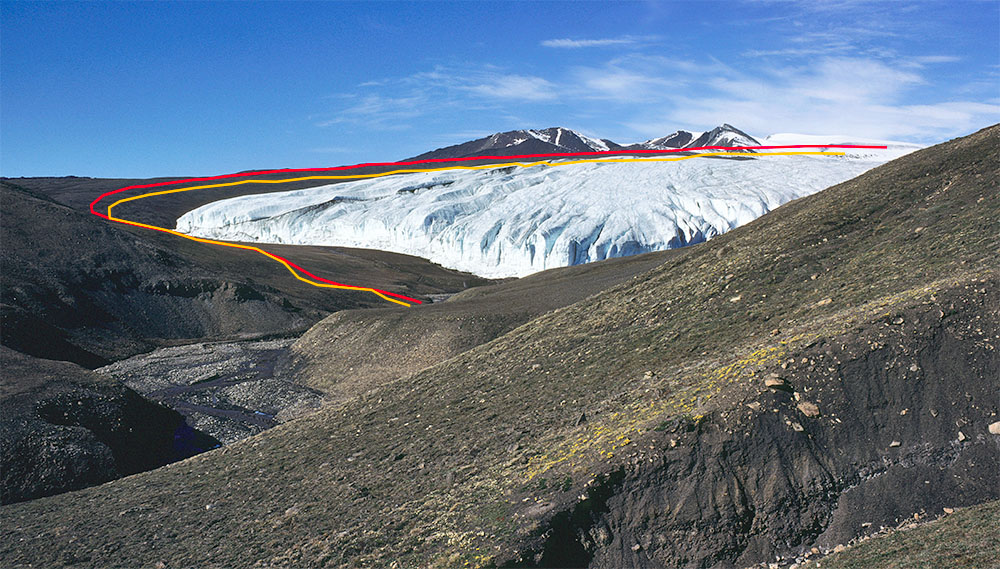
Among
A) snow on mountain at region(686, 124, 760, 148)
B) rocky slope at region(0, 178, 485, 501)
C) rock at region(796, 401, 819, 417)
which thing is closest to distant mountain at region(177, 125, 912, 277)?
rocky slope at region(0, 178, 485, 501)

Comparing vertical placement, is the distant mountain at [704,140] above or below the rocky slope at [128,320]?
above

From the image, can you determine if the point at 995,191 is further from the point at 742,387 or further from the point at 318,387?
the point at 318,387

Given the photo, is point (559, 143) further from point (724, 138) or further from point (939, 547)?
point (939, 547)

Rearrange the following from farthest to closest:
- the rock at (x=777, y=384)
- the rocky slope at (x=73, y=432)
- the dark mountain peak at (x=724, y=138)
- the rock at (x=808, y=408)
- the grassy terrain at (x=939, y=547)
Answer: the dark mountain peak at (x=724, y=138) → the rocky slope at (x=73, y=432) → the rock at (x=777, y=384) → the rock at (x=808, y=408) → the grassy terrain at (x=939, y=547)

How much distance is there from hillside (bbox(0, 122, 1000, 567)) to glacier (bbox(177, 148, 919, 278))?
102 feet

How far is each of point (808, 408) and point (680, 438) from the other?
4.71ft

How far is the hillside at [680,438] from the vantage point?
7.54 meters

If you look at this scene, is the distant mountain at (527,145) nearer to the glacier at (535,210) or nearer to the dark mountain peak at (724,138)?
the dark mountain peak at (724,138)

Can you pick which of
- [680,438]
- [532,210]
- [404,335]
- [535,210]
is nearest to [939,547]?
[680,438]

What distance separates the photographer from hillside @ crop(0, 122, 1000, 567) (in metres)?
7.54

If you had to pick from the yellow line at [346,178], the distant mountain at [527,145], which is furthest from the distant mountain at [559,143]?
the yellow line at [346,178]

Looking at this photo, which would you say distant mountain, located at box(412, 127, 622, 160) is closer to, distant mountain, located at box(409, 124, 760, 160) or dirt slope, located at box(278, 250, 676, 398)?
distant mountain, located at box(409, 124, 760, 160)

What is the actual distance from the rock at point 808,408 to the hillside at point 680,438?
2 centimetres

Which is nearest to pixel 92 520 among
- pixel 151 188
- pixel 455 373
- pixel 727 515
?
pixel 455 373
